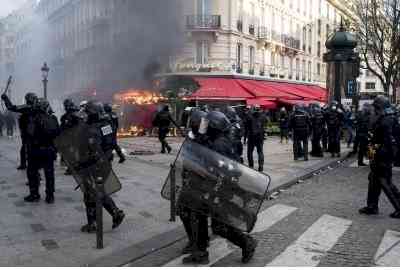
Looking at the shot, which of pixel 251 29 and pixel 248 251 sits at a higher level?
pixel 251 29

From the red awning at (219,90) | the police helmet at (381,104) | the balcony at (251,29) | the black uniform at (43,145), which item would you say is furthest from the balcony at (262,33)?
the black uniform at (43,145)

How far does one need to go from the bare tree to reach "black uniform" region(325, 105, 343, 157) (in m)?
7.94

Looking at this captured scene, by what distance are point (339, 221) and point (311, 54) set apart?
32.4m

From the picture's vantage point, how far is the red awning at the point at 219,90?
22078 mm

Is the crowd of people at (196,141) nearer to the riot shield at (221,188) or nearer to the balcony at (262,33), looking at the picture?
the riot shield at (221,188)

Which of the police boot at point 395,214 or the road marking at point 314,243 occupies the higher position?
the police boot at point 395,214

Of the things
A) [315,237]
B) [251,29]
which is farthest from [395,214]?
[251,29]

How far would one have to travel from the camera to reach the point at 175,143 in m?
17.0

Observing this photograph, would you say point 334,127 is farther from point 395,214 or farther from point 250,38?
point 250,38

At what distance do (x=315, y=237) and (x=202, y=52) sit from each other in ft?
66.9

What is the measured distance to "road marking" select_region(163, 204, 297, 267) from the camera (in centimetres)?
460

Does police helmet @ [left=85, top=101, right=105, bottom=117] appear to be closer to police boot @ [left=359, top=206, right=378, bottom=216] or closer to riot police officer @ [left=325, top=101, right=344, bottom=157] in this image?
police boot @ [left=359, top=206, right=378, bottom=216]

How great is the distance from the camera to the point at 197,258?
4.45 metres

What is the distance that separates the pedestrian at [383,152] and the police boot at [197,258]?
9.22 feet
